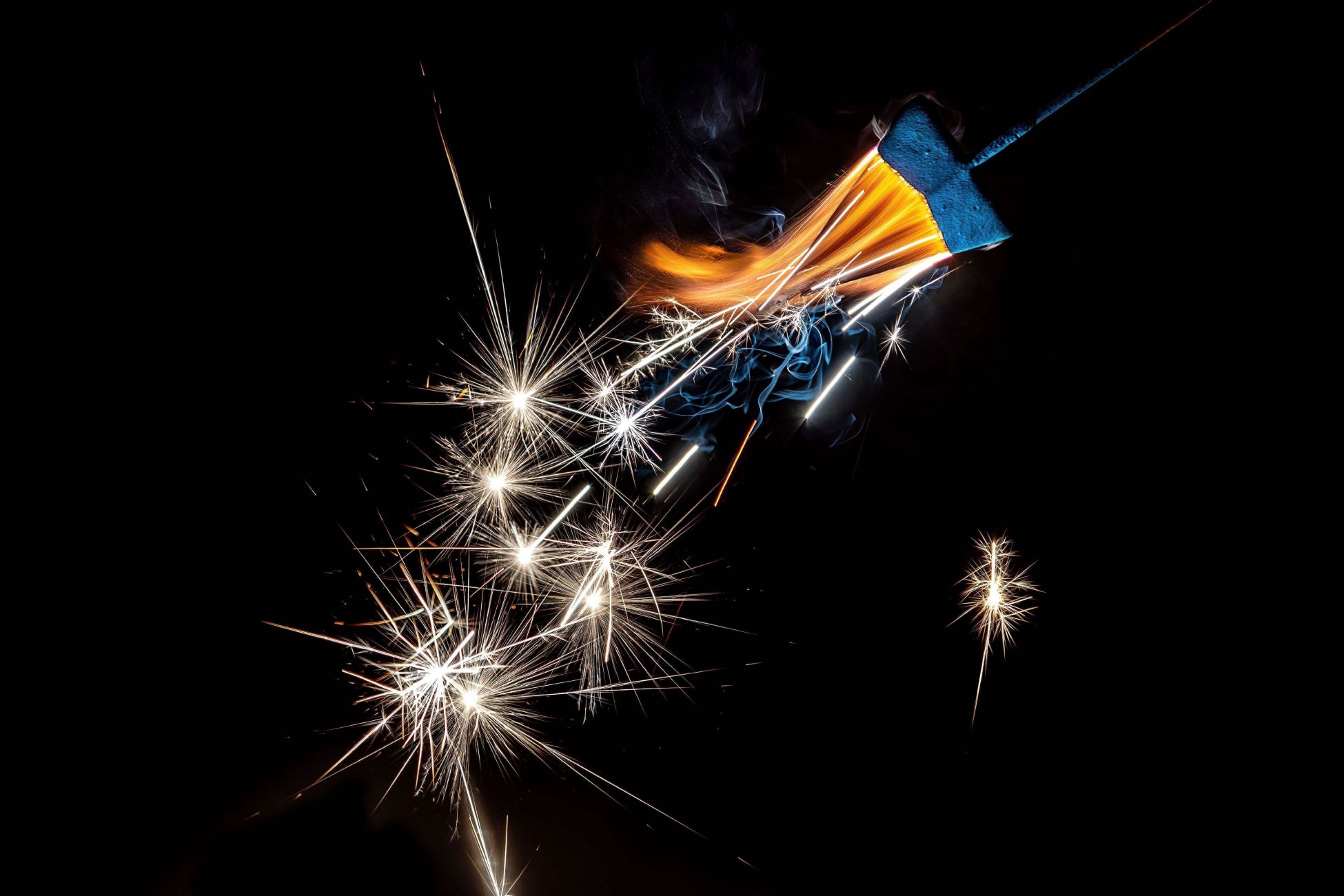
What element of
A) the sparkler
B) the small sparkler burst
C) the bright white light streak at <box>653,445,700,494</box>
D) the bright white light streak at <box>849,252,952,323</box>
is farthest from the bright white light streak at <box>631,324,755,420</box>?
the small sparkler burst

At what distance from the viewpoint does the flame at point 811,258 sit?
1136 millimetres

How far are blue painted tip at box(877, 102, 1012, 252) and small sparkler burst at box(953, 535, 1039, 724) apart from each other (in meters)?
0.72

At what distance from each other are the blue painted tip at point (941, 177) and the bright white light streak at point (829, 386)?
325 millimetres

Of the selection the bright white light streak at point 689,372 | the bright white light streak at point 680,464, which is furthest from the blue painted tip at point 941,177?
the bright white light streak at point 680,464

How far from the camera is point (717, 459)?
4.08 feet

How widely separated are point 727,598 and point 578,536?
1.24ft

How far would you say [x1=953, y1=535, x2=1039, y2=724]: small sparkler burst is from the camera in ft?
4.18

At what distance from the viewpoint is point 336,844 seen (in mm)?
1111

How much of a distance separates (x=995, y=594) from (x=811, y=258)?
3.05ft

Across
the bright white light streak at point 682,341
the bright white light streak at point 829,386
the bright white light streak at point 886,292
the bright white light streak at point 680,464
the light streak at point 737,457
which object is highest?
the bright white light streak at point 886,292

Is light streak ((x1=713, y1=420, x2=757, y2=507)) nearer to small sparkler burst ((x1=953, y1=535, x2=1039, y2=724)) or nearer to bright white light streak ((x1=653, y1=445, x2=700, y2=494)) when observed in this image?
bright white light streak ((x1=653, y1=445, x2=700, y2=494))

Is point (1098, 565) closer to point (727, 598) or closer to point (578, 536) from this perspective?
point (727, 598)

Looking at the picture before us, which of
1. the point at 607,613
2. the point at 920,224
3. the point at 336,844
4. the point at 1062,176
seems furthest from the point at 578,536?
the point at 1062,176

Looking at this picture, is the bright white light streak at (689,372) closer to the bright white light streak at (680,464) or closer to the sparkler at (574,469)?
the sparkler at (574,469)
